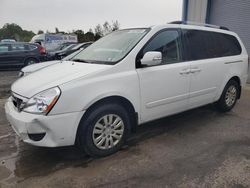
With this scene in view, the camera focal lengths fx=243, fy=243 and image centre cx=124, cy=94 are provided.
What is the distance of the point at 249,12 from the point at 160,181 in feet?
25.5

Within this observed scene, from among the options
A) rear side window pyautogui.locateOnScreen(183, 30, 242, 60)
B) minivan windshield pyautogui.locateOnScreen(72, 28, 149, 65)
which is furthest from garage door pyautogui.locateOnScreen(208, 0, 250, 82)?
minivan windshield pyautogui.locateOnScreen(72, 28, 149, 65)

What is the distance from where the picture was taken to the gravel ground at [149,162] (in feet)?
8.87

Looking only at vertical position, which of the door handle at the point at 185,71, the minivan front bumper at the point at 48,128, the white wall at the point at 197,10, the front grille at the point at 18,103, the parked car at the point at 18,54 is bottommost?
the parked car at the point at 18,54

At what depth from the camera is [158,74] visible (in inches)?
137

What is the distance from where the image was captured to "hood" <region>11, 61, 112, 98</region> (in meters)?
2.88

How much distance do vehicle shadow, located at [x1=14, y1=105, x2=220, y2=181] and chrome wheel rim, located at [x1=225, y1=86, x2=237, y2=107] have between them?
2.77 ft

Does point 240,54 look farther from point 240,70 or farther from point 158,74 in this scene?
point 158,74

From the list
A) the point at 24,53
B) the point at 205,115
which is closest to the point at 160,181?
the point at 205,115

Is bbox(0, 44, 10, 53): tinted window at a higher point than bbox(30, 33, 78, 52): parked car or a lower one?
higher

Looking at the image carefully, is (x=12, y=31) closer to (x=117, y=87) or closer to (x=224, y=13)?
(x=224, y=13)

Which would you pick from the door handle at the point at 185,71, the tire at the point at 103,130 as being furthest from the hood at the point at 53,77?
the door handle at the point at 185,71

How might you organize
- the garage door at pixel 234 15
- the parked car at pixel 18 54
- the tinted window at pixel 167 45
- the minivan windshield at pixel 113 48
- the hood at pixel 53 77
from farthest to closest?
the parked car at pixel 18 54 < the garage door at pixel 234 15 < the tinted window at pixel 167 45 < the minivan windshield at pixel 113 48 < the hood at pixel 53 77

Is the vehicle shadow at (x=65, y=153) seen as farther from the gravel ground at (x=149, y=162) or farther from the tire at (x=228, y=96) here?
the tire at (x=228, y=96)

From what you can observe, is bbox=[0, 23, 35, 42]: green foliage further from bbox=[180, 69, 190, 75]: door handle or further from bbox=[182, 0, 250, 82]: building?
bbox=[180, 69, 190, 75]: door handle
